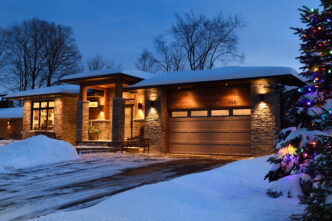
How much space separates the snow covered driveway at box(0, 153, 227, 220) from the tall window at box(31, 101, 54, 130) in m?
11.0

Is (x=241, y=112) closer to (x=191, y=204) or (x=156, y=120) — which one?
(x=156, y=120)

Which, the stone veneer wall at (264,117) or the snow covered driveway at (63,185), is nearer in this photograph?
the snow covered driveway at (63,185)

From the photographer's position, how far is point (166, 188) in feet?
19.6

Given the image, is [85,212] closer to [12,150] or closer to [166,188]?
[166,188]

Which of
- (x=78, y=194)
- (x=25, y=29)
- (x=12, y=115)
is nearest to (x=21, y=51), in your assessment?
(x=25, y=29)

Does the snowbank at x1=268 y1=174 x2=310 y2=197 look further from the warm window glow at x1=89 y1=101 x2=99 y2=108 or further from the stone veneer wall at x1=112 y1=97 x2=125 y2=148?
the warm window glow at x1=89 y1=101 x2=99 y2=108

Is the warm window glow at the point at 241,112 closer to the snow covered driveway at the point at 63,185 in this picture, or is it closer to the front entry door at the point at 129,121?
the snow covered driveway at the point at 63,185

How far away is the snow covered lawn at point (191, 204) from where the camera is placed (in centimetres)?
442

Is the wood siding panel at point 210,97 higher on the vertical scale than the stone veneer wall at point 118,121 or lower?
higher

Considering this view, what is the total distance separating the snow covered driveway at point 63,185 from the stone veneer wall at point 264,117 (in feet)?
17.0

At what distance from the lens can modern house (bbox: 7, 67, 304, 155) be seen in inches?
526

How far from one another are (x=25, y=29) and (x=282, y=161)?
36.4 metres

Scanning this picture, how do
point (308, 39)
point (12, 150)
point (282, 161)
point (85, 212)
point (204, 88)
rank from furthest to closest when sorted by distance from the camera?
point (204, 88)
point (12, 150)
point (282, 161)
point (308, 39)
point (85, 212)

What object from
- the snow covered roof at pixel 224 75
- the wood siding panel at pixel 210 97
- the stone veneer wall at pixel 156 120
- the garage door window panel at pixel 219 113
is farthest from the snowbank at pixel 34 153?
the garage door window panel at pixel 219 113
